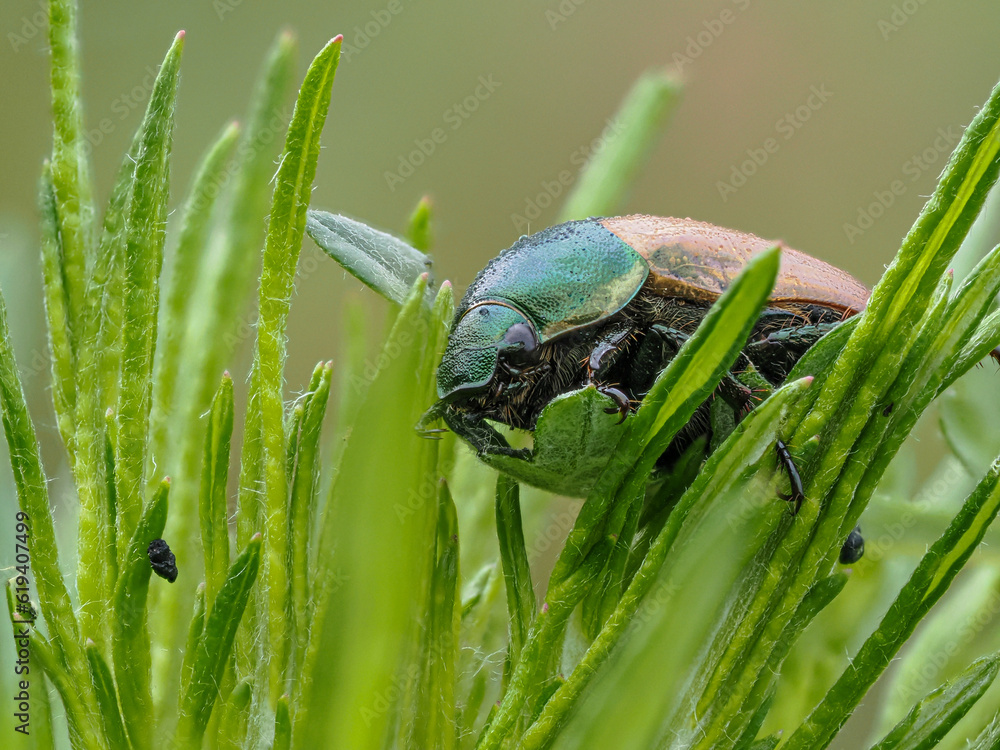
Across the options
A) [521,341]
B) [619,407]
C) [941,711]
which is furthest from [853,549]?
[521,341]

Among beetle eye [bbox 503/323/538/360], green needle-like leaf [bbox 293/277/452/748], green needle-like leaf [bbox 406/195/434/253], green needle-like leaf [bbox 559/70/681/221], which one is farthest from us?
green needle-like leaf [bbox 559/70/681/221]

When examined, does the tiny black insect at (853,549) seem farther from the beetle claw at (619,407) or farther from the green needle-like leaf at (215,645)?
the green needle-like leaf at (215,645)

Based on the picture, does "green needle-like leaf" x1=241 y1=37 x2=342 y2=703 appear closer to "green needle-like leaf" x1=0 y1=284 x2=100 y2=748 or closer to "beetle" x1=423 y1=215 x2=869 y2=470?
"green needle-like leaf" x1=0 y1=284 x2=100 y2=748

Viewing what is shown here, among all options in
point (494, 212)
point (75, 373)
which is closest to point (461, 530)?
point (75, 373)

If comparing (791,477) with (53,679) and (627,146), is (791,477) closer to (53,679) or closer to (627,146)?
(53,679)

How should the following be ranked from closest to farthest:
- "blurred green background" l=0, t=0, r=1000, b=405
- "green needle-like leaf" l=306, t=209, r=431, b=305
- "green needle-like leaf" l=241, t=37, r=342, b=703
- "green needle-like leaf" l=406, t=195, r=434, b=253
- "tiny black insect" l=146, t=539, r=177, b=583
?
"green needle-like leaf" l=241, t=37, r=342, b=703, "tiny black insect" l=146, t=539, r=177, b=583, "green needle-like leaf" l=306, t=209, r=431, b=305, "green needle-like leaf" l=406, t=195, r=434, b=253, "blurred green background" l=0, t=0, r=1000, b=405

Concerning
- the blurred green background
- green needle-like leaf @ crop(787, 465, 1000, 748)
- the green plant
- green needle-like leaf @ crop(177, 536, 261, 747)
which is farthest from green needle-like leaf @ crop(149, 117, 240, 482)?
the blurred green background

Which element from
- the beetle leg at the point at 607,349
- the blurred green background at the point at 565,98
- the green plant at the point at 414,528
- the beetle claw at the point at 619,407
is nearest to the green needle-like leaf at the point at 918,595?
the green plant at the point at 414,528
